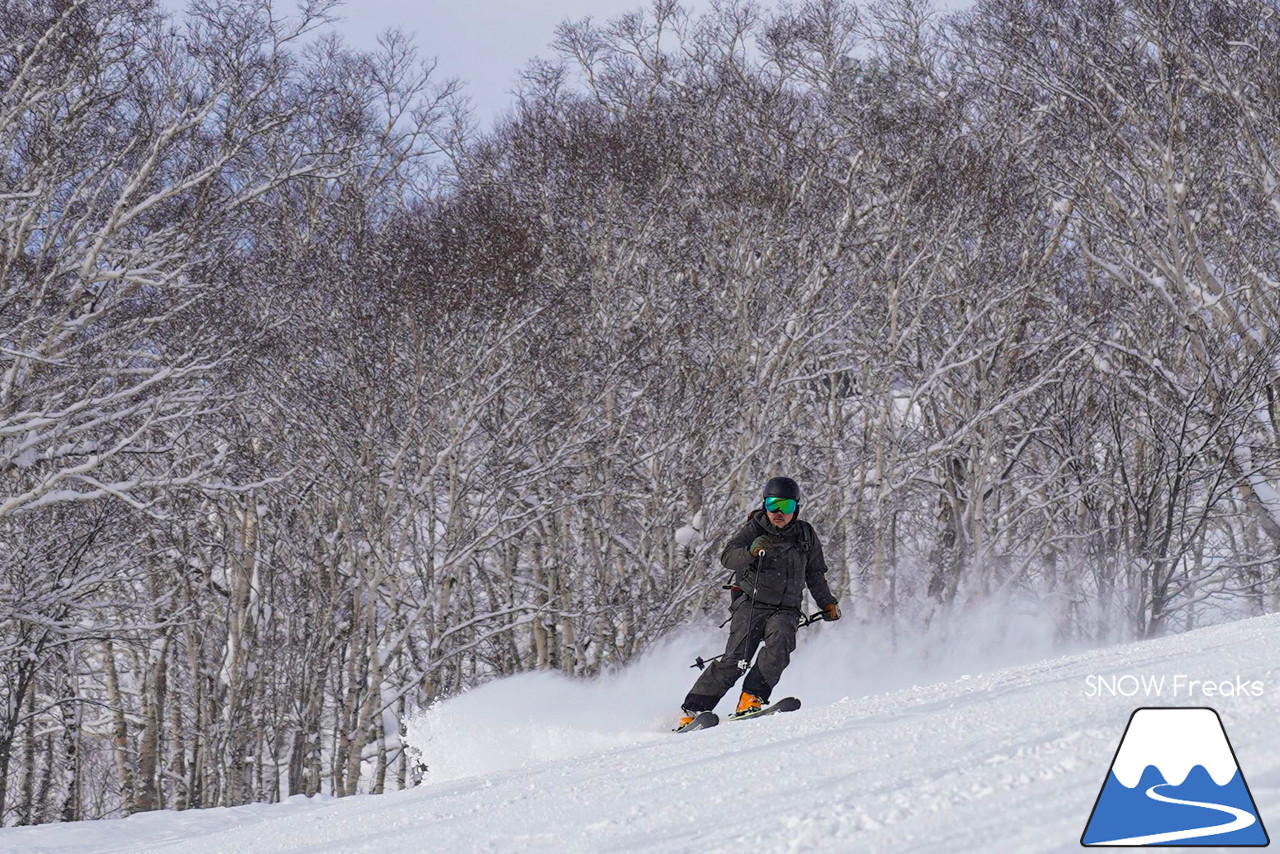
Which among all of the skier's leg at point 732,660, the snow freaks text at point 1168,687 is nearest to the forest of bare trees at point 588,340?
the skier's leg at point 732,660

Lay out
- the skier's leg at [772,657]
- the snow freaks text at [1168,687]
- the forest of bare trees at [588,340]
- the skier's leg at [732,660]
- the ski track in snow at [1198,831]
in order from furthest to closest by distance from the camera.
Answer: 1. the forest of bare trees at [588,340]
2. the skier's leg at [732,660]
3. the skier's leg at [772,657]
4. the snow freaks text at [1168,687]
5. the ski track in snow at [1198,831]

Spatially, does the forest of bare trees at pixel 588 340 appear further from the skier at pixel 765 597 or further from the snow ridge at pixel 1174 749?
the snow ridge at pixel 1174 749

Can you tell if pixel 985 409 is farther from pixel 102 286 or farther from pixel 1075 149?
pixel 102 286

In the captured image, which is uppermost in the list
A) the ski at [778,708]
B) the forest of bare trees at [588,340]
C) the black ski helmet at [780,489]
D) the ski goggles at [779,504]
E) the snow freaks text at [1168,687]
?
the forest of bare trees at [588,340]

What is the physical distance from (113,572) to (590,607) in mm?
5774

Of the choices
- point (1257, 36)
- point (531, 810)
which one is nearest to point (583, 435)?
point (1257, 36)

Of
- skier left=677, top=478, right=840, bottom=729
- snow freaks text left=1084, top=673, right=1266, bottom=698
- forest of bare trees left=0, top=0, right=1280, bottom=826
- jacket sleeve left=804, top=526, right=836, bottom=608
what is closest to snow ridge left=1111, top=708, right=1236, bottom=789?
snow freaks text left=1084, top=673, right=1266, bottom=698

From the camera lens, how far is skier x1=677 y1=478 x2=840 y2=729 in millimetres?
7051

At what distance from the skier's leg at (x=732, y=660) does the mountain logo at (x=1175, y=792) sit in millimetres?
4062

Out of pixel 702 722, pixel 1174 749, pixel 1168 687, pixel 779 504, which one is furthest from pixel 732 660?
pixel 1174 749

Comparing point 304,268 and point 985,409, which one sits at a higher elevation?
point 304,268

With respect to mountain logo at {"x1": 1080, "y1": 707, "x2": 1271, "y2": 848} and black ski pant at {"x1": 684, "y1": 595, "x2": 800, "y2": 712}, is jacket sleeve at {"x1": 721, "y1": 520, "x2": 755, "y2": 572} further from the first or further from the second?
mountain logo at {"x1": 1080, "y1": 707, "x2": 1271, "y2": 848}

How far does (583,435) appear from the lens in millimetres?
15289

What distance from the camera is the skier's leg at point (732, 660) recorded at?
7195mm
